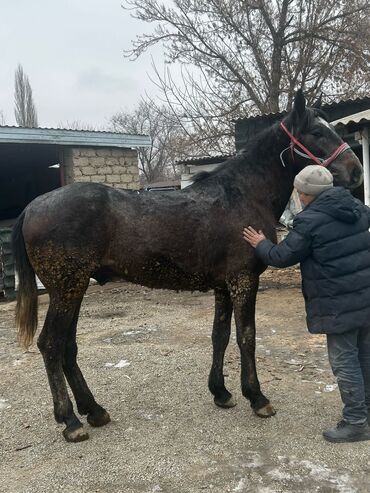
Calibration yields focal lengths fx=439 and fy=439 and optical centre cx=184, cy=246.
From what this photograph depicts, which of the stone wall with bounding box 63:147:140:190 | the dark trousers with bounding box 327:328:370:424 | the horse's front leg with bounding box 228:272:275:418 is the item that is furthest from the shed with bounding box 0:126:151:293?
the dark trousers with bounding box 327:328:370:424

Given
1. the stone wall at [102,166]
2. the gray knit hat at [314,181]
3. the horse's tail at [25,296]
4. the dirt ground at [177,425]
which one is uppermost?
the stone wall at [102,166]

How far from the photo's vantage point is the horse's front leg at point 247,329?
3.29m

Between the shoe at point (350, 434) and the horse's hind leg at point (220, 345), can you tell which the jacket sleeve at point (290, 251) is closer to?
the horse's hind leg at point (220, 345)

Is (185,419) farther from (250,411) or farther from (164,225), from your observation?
(164,225)

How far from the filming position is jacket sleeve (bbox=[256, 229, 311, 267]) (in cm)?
284

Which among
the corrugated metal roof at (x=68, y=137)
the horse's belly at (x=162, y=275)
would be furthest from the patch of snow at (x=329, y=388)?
the corrugated metal roof at (x=68, y=137)

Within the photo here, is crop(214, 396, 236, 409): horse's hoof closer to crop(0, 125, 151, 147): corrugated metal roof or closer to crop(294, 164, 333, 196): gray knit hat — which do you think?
crop(294, 164, 333, 196): gray knit hat

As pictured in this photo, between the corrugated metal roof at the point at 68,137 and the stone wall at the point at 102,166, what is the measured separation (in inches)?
9.8

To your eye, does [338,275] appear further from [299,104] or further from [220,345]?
[299,104]

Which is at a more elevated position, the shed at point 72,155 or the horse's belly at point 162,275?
the shed at point 72,155

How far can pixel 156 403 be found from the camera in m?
3.72

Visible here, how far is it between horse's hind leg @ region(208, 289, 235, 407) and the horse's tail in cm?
145

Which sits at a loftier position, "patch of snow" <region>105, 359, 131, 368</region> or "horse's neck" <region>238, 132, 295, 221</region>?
"horse's neck" <region>238, 132, 295, 221</region>

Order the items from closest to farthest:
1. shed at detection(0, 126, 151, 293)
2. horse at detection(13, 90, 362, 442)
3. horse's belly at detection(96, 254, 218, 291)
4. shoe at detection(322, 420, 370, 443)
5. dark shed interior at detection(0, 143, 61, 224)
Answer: shoe at detection(322, 420, 370, 443), horse at detection(13, 90, 362, 442), horse's belly at detection(96, 254, 218, 291), shed at detection(0, 126, 151, 293), dark shed interior at detection(0, 143, 61, 224)
